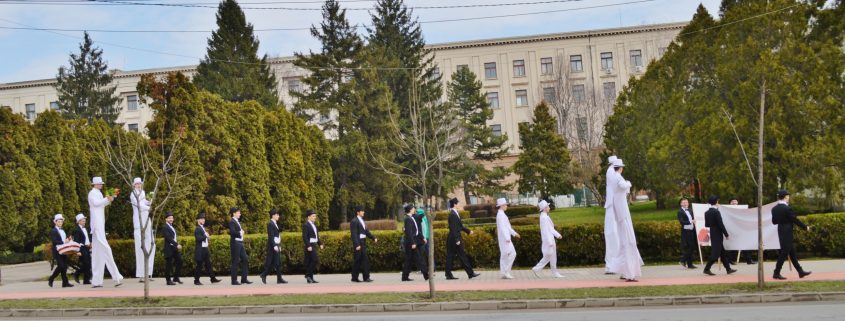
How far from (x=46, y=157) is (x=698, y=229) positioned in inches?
967

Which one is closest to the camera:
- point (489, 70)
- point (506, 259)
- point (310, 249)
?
point (506, 259)

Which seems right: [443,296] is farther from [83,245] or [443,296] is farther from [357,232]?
[83,245]

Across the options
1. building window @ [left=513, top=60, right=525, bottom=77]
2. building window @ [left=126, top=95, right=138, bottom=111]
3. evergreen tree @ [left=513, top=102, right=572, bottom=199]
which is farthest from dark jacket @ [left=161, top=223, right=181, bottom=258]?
building window @ [left=126, top=95, right=138, bottom=111]

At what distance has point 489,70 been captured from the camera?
7412 cm

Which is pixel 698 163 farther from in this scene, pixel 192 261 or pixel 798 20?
pixel 192 261

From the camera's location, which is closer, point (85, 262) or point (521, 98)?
point (85, 262)

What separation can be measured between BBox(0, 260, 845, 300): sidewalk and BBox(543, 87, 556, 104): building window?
42648mm

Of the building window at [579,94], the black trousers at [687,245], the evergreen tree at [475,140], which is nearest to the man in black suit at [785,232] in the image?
the black trousers at [687,245]

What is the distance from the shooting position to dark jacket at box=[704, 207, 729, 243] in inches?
661

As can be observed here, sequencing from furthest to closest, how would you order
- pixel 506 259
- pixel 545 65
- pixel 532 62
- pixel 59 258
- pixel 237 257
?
pixel 532 62 < pixel 545 65 < pixel 59 258 < pixel 237 257 < pixel 506 259

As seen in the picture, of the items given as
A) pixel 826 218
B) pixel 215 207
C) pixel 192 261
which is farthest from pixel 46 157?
pixel 826 218

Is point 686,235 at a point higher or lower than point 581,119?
lower

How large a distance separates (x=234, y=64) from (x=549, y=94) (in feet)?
85.6

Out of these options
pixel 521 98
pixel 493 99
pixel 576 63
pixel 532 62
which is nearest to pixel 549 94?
pixel 532 62
